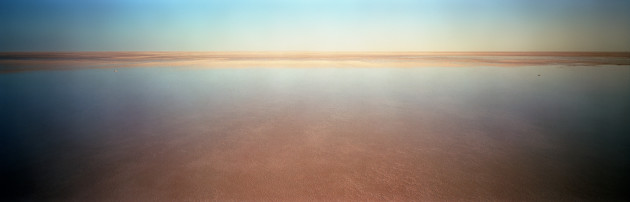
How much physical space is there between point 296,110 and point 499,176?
2.37m

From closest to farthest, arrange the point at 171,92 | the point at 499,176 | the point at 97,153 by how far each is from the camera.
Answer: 1. the point at 499,176
2. the point at 97,153
3. the point at 171,92

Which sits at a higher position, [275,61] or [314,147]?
[275,61]

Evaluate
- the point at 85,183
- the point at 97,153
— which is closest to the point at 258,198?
the point at 85,183

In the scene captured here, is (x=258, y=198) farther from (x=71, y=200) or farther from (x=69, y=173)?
(x=69, y=173)

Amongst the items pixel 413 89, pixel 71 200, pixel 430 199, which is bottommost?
pixel 71 200

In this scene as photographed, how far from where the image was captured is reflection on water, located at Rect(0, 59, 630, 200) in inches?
67.0

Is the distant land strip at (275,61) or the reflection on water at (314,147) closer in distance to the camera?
the reflection on water at (314,147)

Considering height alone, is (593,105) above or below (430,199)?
above

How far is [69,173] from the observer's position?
1.85 m

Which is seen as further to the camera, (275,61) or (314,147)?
(275,61)

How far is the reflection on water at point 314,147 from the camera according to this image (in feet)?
5.58

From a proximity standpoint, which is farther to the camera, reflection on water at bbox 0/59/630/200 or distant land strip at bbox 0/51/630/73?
distant land strip at bbox 0/51/630/73

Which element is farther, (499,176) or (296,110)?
(296,110)

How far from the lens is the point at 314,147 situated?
93.0 inches
